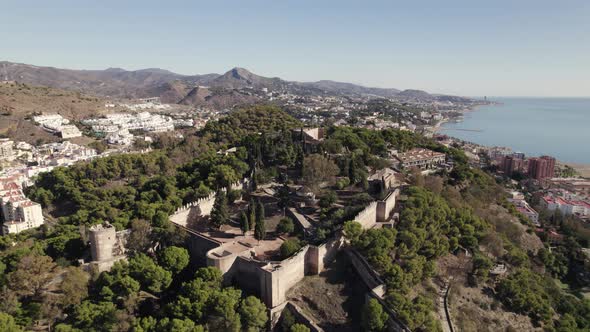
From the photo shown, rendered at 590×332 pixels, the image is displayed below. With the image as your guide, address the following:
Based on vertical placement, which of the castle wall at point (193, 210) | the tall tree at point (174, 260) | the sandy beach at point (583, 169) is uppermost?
the castle wall at point (193, 210)

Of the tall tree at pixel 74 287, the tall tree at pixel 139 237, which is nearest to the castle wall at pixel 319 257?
the tall tree at pixel 139 237

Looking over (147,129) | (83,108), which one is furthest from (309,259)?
(83,108)

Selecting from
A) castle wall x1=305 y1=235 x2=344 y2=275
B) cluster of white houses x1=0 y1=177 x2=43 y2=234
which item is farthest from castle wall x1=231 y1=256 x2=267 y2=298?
cluster of white houses x1=0 y1=177 x2=43 y2=234

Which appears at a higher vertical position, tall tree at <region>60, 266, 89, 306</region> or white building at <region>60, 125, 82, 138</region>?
white building at <region>60, 125, 82, 138</region>

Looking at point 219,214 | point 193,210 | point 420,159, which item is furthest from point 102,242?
point 420,159

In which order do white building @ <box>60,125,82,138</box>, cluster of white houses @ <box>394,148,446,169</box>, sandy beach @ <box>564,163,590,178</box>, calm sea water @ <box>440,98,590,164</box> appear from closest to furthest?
cluster of white houses @ <box>394,148,446,169</box>
sandy beach @ <box>564,163,590,178</box>
white building @ <box>60,125,82,138</box>
calm sea water @ <box>440,98,590,164</box>

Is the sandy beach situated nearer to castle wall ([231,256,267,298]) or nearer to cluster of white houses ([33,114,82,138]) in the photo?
castle wall ([231,256,267,298])

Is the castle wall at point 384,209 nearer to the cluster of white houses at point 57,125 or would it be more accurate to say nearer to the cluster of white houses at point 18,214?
the cluster of white houses at point 18,214

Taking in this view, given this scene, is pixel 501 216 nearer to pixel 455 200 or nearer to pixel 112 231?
pixel 455 200

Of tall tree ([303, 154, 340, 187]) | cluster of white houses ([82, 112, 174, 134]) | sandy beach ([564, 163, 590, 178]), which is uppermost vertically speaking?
tall tree ([303, 154, 340, 187])
